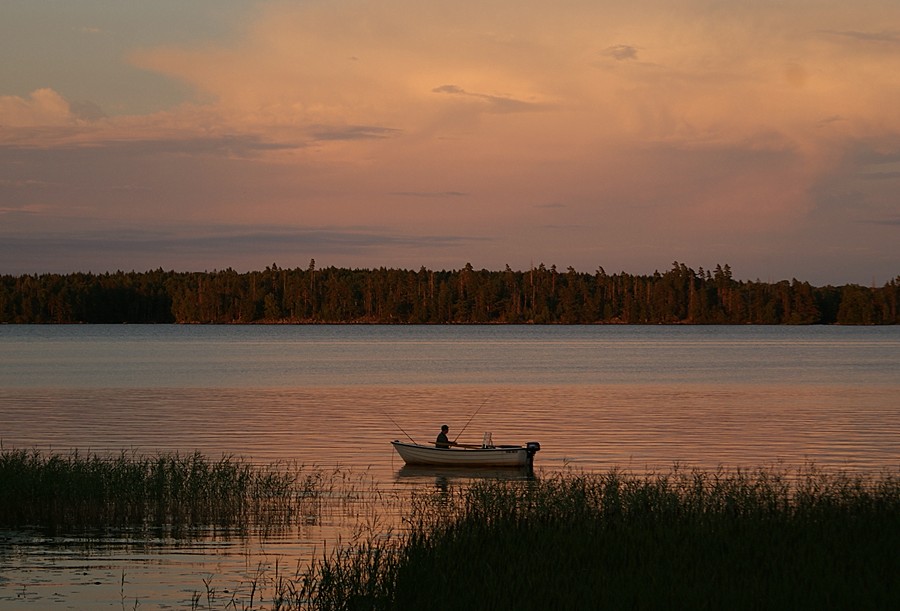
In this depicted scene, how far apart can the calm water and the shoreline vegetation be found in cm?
218

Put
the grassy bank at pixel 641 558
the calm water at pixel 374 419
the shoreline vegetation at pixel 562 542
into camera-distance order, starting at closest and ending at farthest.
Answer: the grassy bank at pixel 641 558 < the shoreline vegetation at pixel 562 542 < the calm water at pixel 374 419

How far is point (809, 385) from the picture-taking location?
257ft

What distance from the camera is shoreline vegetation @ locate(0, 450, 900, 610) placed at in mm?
14711


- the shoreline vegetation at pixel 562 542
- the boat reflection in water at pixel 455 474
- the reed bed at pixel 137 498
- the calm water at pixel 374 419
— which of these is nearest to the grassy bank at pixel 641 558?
the shoreline vegetation at pixel 562 542

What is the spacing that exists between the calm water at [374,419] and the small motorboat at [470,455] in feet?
2.72

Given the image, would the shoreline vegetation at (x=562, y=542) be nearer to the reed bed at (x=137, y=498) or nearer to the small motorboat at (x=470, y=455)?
the reed bed at (x=137, y=498)

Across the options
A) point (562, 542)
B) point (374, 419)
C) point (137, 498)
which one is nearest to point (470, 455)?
point (137, 498)

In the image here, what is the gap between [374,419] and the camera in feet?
177

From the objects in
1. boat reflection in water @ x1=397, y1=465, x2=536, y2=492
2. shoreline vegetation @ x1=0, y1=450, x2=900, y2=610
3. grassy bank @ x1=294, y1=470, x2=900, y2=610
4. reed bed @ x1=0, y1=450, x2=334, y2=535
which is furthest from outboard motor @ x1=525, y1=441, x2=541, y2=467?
grassy bank @ x1=294, y1=470, x2=900, y2=610

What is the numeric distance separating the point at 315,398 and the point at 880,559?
52.7m

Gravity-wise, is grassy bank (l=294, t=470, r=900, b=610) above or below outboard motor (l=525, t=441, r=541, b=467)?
A: above

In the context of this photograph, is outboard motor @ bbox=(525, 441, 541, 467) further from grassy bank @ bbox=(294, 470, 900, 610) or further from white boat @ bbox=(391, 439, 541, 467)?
grassy bank @ bbox=(294, 470, 900, 610)

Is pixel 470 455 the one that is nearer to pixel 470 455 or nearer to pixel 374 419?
pixel 470 455

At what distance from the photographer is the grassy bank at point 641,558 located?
47.5ft
